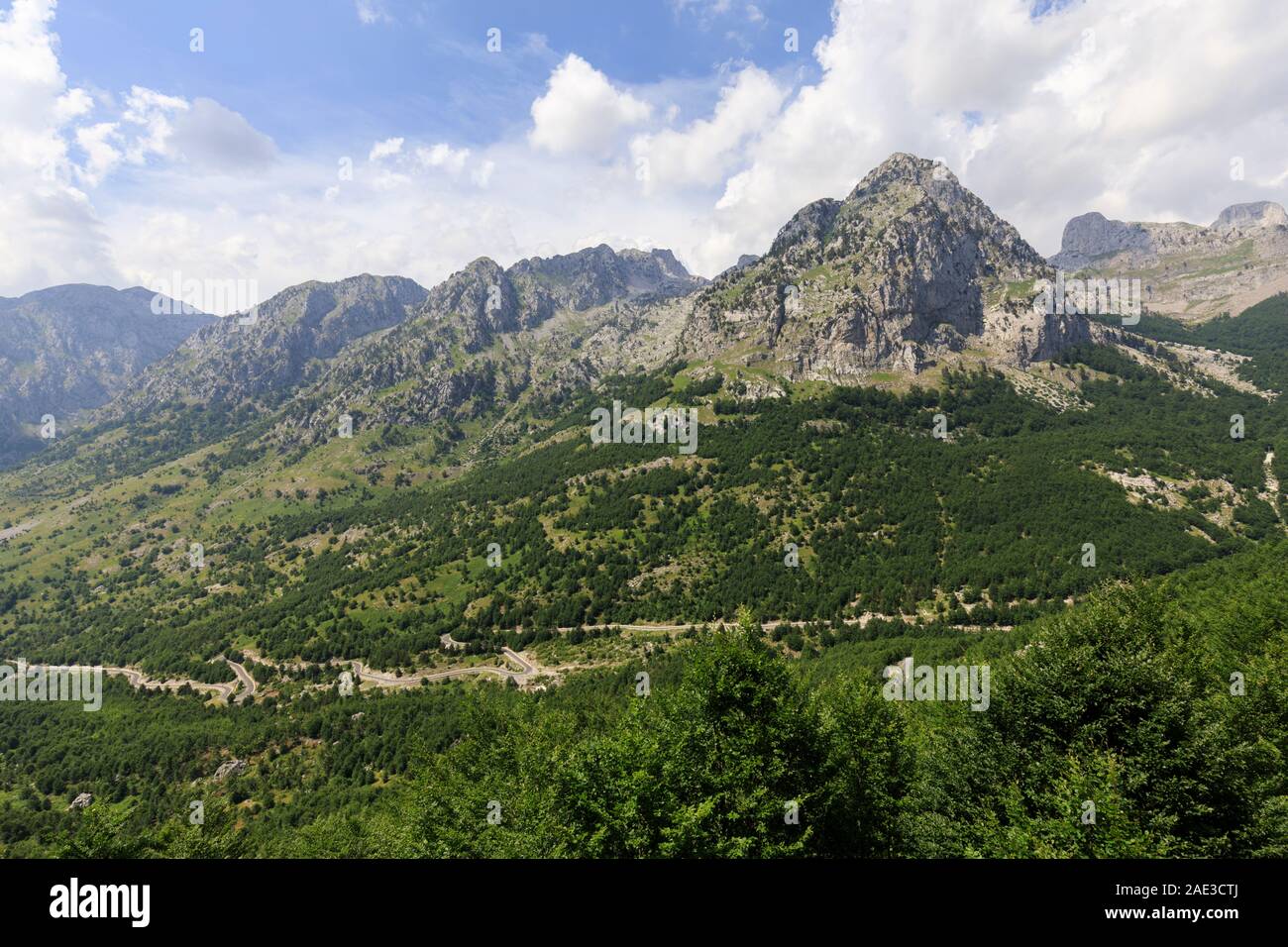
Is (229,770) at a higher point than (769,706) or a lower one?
lower

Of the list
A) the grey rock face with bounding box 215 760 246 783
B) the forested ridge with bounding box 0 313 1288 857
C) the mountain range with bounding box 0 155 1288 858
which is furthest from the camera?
the grey rock face with bounding box 215 760 246 783

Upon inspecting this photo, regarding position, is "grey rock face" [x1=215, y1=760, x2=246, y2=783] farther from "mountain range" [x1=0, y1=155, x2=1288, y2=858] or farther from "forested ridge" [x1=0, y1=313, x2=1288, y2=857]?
"forested ridge" [x1=0, y1=313, x2=1288, y2=857]

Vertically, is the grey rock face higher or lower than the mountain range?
lower

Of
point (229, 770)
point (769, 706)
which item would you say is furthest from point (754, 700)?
point (229, 770)

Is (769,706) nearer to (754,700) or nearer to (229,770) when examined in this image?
(754,700)

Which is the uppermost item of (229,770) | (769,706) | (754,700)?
(754,700)

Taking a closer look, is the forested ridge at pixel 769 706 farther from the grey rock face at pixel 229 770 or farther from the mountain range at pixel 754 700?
the grey rock face at pixel 229 770

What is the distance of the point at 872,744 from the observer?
31.6 meters

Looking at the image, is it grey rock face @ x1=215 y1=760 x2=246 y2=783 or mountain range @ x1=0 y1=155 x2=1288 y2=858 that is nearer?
mountain range @ x1=0 y1=155 x2=1288 y2=858

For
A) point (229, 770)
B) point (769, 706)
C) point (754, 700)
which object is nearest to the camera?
point (754, 700)

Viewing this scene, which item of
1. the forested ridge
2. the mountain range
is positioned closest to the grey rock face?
the mountain range

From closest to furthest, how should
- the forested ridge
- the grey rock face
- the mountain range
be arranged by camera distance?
the forested ridge
the mountain range
the grey rock face
